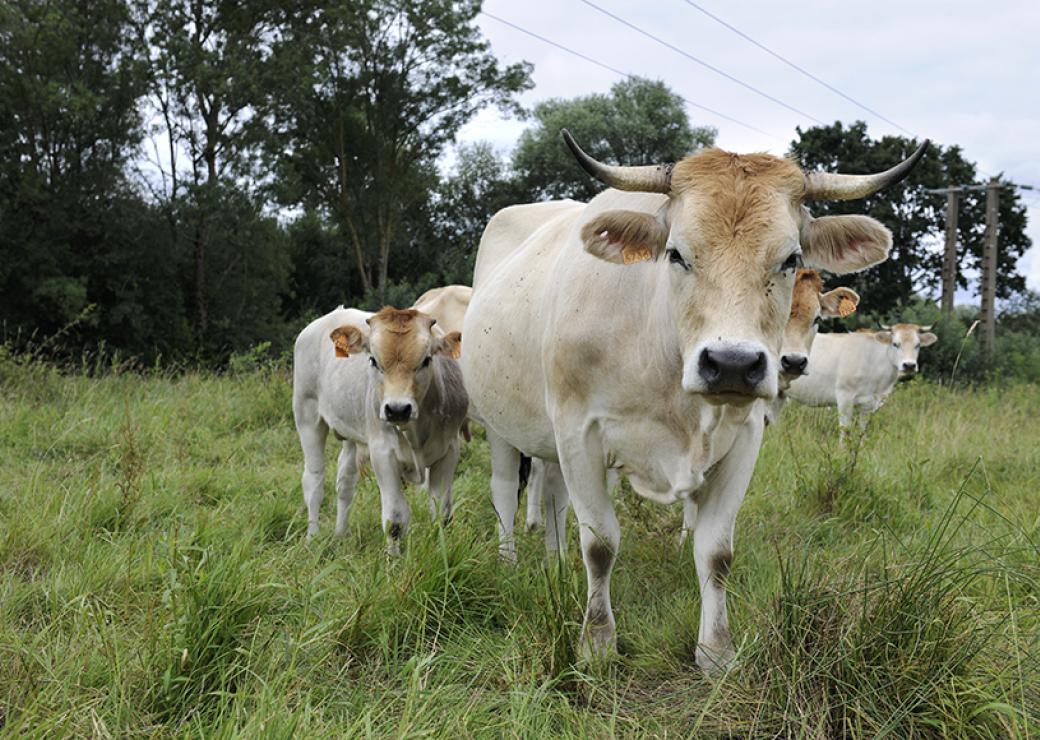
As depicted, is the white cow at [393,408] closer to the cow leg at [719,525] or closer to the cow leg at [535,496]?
the cow leg at [535,496]

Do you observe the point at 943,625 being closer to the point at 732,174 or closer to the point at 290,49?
the point at 732,174

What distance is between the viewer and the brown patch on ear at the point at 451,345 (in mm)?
5492

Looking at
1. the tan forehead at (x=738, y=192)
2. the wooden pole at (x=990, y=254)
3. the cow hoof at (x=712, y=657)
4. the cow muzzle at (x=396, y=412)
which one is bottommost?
the cow hoof at (x=712, y=657)

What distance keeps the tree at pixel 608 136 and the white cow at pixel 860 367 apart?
26334 mm

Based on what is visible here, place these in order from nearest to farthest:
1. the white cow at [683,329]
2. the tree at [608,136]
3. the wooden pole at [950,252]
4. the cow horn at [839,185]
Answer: the white cow at [683,329]
the cow horn at [839,185]
the wooden pole at [950,252]
the tree at [608,136]

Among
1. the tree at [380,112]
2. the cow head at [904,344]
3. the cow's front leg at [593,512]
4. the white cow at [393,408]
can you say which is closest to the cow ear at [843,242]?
the cow's front leg at [593,512]

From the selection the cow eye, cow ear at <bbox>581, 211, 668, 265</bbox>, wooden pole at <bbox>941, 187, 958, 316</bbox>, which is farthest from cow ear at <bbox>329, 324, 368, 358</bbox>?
wooden pole at <bbox>941, 187, 958, 316</bbox>

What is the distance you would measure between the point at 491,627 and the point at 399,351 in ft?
7.21

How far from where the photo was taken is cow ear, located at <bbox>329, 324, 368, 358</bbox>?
5488mm

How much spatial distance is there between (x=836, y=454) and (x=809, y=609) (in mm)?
3824

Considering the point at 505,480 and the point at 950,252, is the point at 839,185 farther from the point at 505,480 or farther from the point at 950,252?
the point at 950,252

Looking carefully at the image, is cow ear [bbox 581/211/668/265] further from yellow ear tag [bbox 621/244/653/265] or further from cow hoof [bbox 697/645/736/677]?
cow hoof [bbox 697/645/736/677]

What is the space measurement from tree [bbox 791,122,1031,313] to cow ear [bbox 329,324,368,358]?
27.0m

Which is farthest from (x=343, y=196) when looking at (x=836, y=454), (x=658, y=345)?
(x=658, y=345)
